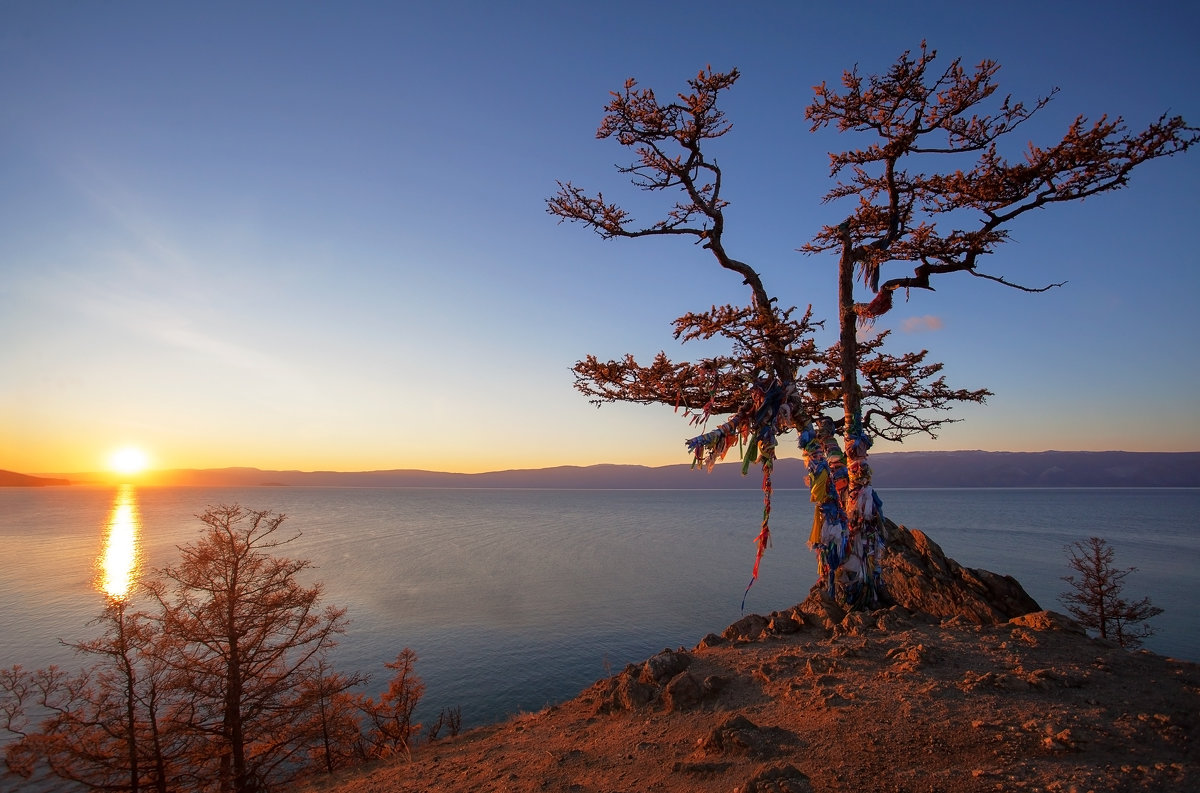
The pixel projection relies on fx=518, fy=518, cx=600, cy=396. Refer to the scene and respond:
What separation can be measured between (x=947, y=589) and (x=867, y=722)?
22.1 ft

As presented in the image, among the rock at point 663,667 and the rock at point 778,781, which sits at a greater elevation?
the rock at point 778,781

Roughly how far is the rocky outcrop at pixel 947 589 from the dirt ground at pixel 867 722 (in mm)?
1376

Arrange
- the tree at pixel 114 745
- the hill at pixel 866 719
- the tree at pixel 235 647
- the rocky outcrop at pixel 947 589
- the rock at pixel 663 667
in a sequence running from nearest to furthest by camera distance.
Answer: the hill at pixel 866 719 < the rock at pixel 663 667 < the rocky outcrop at pixel 947 589 < the tree at pixel 114 745 < the tree at pixel 235 647

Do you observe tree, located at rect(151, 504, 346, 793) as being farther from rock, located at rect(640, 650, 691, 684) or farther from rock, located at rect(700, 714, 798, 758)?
rock, located at rect(700, 714, 798, 758)

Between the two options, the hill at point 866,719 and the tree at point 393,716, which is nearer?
the hill at point 866,719

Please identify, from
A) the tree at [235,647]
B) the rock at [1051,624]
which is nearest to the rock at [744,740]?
the rock at [1051,624]

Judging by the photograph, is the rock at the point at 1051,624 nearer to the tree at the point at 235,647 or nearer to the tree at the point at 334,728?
the tree at the point at 235,647

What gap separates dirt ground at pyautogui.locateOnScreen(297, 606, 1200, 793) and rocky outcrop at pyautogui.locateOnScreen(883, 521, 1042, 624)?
1.38 meters

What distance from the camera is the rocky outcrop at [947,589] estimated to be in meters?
10.7

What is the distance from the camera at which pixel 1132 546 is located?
208 feet

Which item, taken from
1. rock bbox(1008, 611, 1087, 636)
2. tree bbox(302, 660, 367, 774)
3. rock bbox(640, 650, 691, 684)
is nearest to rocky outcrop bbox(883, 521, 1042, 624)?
rock bbox(1008, 611, 1087, 636)

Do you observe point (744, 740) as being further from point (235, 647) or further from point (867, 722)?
point (235, 647)

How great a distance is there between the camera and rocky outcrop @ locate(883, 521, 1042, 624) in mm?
10727

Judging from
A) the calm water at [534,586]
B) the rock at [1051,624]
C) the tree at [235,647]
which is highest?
the rock at [1051,624]
